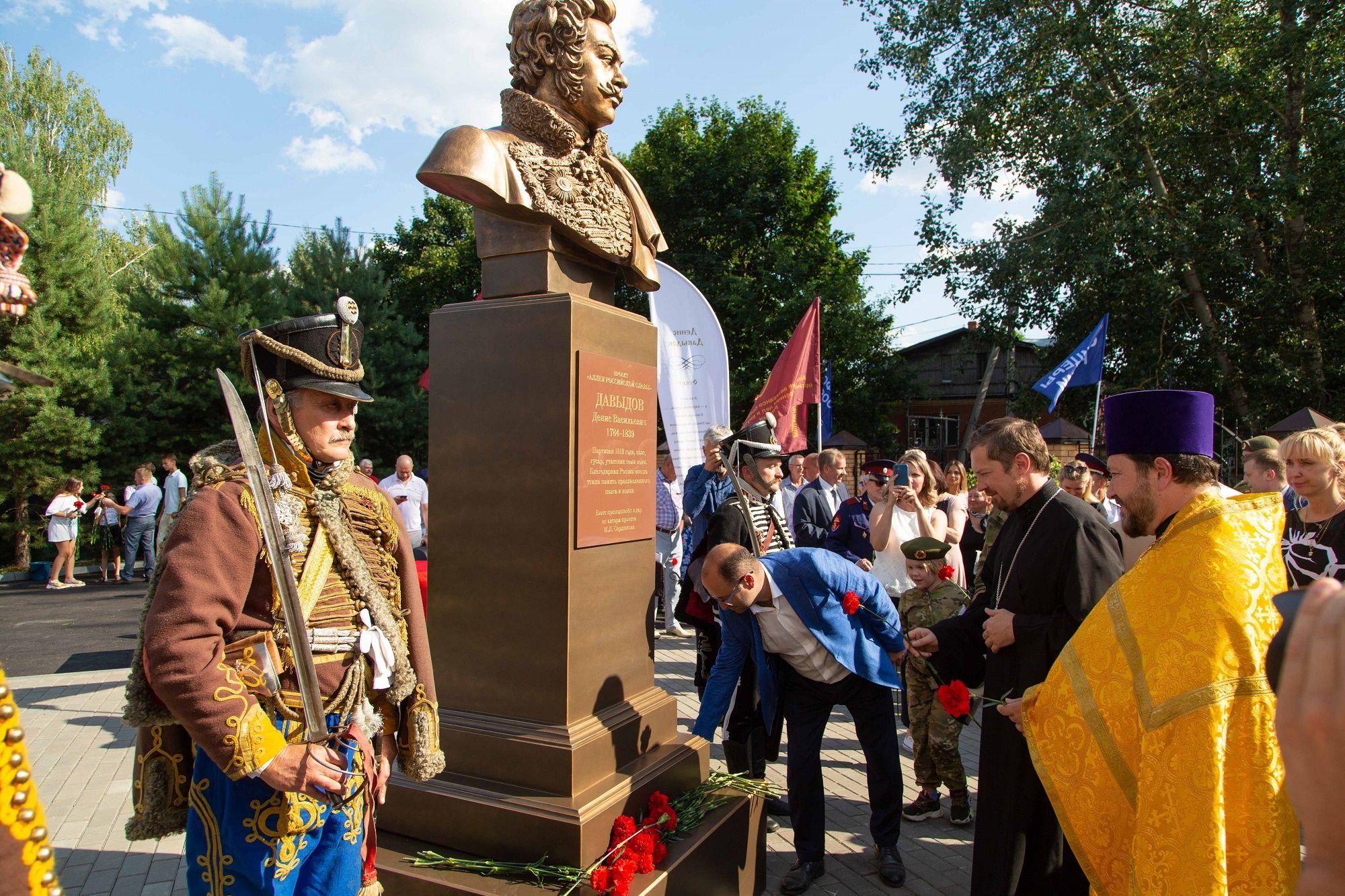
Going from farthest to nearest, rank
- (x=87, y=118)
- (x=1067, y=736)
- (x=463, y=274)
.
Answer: (x=463, y=274) → (x=87, y=118) → (x=1067, y=736)

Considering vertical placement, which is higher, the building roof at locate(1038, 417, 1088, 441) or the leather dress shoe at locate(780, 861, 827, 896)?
the building roof at locate(1038, 417, 1088, 441)

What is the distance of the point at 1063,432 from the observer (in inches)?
659

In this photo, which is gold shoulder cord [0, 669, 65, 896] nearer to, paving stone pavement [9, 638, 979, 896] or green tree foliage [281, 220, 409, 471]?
paving stone pavement [9, 638, 979, 896]

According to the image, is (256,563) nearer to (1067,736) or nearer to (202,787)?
(202,787)

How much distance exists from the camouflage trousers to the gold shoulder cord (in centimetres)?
421

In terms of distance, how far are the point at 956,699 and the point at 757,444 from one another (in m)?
2.75

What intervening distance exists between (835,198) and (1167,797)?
25542 mm

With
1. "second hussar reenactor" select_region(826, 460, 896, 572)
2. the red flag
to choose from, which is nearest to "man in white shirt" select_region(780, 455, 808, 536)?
the red flag

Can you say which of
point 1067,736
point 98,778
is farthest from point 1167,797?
point 98,778

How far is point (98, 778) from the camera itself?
16.9 ft

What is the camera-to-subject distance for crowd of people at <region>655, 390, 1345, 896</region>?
2.10 metres

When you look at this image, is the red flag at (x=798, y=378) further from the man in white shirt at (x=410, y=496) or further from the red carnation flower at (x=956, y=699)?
the red carnation flower at (x=956, y=699)

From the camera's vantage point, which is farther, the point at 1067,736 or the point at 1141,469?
the point at 1141,469

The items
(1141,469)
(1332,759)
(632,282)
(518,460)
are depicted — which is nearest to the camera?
(1332,759)
